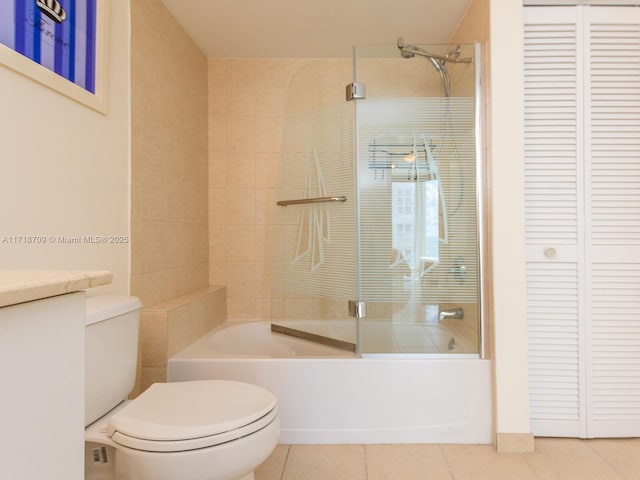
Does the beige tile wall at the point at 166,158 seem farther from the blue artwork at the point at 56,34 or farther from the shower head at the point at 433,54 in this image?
the shower head at the point at 433,54

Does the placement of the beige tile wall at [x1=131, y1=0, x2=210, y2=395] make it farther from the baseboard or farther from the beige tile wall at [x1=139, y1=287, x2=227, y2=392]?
the baseboard

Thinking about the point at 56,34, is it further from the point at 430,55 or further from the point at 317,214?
the point at 430,55

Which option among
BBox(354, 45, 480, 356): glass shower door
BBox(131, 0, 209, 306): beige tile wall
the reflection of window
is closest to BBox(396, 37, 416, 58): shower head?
BBox(354, 45, 480, 356): glass shower door

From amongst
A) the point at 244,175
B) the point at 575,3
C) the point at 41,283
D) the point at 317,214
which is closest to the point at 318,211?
the point at 317,214

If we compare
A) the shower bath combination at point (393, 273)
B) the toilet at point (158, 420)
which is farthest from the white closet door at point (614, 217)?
the toilet at point (158, 420)

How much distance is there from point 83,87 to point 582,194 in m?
2.17

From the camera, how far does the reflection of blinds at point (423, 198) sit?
6.35ft

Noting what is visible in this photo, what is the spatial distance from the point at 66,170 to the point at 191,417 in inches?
37.3

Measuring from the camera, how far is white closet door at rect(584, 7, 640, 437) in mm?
1873

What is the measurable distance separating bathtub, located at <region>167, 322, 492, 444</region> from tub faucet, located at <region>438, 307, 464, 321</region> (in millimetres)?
200

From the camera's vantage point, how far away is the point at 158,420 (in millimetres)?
1140

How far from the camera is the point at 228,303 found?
2.82 meters

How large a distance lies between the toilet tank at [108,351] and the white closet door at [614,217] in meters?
1.99

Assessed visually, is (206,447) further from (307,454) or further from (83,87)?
(83,87)
